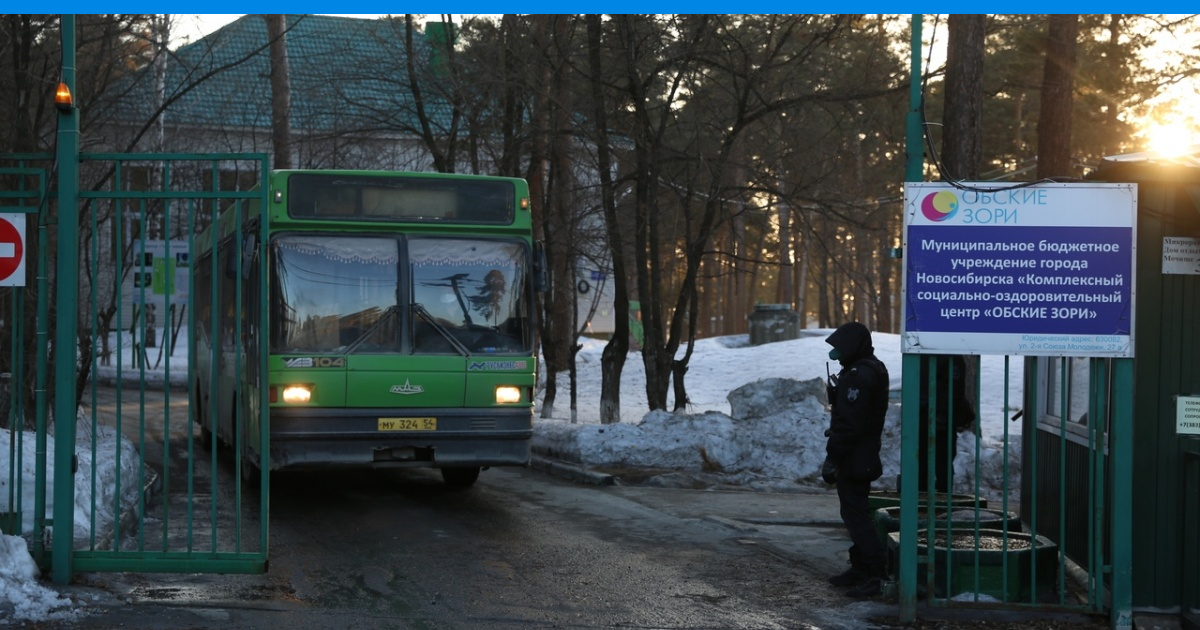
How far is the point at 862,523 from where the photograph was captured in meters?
8.27

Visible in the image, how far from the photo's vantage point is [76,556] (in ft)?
25.5

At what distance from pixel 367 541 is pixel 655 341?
10041 mm

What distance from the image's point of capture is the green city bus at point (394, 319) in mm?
11445

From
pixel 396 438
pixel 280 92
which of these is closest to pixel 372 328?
pixel 396 438

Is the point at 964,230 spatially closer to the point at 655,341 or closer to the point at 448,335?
the point at 448,335

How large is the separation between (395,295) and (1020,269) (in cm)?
602

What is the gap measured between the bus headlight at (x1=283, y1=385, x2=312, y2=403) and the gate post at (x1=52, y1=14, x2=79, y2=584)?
12.0ft

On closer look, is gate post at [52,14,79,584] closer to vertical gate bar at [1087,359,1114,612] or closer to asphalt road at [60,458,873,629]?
asphalt road at [60,458,873,629]

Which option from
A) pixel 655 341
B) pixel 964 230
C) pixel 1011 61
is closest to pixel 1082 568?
pixel 964 230

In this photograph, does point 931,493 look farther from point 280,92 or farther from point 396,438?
point 280,92

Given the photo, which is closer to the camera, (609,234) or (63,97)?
(63,97)

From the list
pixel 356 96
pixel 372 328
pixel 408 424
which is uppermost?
pixel 356 96

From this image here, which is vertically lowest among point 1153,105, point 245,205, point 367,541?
point 367,541

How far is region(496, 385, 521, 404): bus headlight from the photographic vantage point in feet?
38.9
